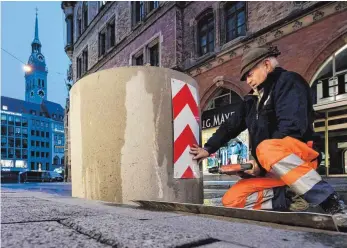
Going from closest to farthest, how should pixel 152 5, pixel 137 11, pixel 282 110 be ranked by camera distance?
1. pixel 282 110
2. pixel 152 5
3. pixel 137 11

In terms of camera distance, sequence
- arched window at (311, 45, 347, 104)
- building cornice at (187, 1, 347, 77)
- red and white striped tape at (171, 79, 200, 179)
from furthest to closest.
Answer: arched window at (311, 45, 347, 104)
building cornice at (187, 1, 347, 77)
red and white striped tape at (171, 79, 200, 179)

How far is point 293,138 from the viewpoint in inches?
83.6

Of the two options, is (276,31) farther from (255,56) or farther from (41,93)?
(41,93)

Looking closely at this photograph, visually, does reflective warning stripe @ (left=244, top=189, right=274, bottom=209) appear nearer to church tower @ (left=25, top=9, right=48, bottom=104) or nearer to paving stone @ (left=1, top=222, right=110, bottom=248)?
paving stone @ (left=1, top=222, right=110, bottom=248)

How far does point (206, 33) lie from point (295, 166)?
1178 centimetres

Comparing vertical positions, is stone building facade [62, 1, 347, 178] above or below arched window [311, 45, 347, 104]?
above

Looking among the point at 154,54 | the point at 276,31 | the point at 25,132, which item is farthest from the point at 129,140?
the point at 25,132

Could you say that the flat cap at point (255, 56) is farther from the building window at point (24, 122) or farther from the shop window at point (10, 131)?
the building window at point (24, 122)

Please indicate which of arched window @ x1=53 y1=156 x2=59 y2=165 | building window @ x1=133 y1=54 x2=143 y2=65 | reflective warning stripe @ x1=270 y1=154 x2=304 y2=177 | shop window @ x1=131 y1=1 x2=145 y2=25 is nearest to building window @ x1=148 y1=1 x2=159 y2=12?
shop window @ x1=131 y1=1 x2=145 y2=25

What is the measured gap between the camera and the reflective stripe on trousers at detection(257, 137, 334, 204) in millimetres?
1969


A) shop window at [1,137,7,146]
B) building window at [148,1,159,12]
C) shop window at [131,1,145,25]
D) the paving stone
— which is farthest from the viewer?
shop window at [1,137,7,146]

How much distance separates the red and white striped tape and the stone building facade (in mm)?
7004

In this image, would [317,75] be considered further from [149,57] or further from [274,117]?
[149,57]

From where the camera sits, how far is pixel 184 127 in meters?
2.91
